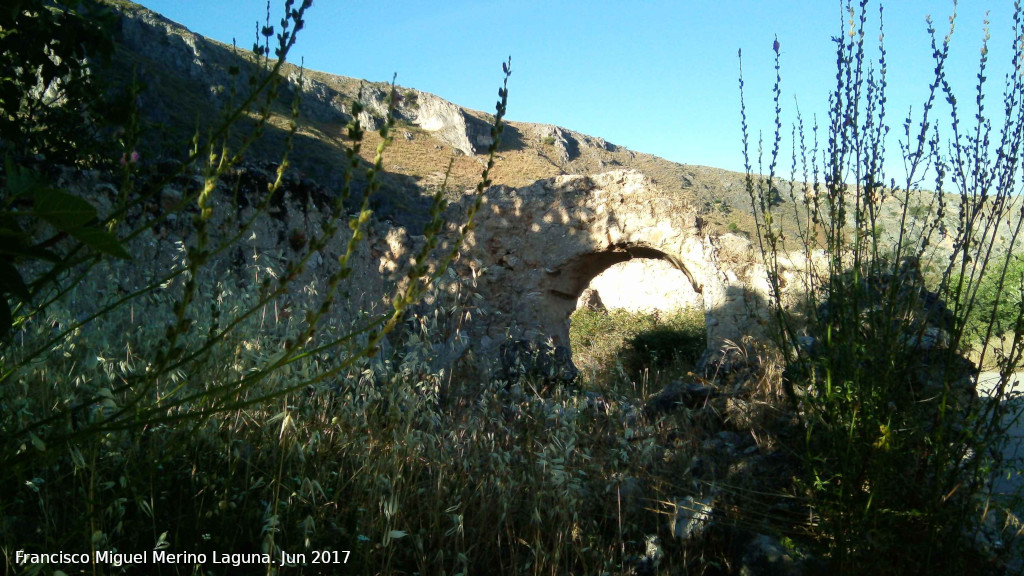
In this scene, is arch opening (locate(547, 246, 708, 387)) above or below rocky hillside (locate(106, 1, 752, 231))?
below

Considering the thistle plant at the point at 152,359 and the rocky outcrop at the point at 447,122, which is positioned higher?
the rocky outcrop at the point at 447,122

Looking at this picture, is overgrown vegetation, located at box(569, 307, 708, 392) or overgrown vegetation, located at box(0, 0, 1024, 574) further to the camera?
overgrown vegetation, located at box(569, 307, 708, 392)

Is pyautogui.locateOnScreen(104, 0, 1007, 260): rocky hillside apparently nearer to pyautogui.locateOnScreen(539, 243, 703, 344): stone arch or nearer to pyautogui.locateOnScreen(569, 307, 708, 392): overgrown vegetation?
pyautogui.locateOnScreen(569, 307, 708, 392): overgrown vegetation

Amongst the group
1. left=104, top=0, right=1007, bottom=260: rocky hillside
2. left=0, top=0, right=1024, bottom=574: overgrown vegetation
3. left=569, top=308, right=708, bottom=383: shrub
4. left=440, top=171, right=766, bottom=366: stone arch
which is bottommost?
left=569, top=308, right=708, bottom=383: shrub

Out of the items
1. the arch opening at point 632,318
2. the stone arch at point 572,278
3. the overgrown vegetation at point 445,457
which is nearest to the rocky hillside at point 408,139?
the arch opening at point 632,318

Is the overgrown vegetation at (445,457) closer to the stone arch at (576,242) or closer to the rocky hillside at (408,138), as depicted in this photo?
the stone arch at (576,242)

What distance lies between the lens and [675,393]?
5.13 metres

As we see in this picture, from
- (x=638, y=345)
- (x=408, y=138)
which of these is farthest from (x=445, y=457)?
(x=408, y=138)

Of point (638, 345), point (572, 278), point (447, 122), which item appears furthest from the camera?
point (447, 122)

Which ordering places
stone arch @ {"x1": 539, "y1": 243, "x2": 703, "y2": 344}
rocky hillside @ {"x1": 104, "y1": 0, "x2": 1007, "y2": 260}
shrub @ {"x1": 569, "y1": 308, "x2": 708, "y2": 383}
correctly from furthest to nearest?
1. rocky hillside @ {"x1": 104, "y1": 0, "x2": 1007, "y2": 260}
2. shrub @ {"x1": 569, "y1": 308, "x2": 708, "y2": 383}
3. stone arch @ {"x1": 539, "y1": 243, "x2": 703, "y2": 344}

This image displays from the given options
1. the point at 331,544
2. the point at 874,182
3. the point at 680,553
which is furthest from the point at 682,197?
the point at 331,544

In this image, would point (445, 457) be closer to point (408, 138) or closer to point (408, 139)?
point (408, 139)

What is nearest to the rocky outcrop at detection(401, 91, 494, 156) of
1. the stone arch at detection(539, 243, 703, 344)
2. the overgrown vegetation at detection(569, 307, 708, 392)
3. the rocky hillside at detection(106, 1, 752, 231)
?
the rocky hillside at detection(106, 1, 752, 231)

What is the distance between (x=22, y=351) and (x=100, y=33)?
167cm
